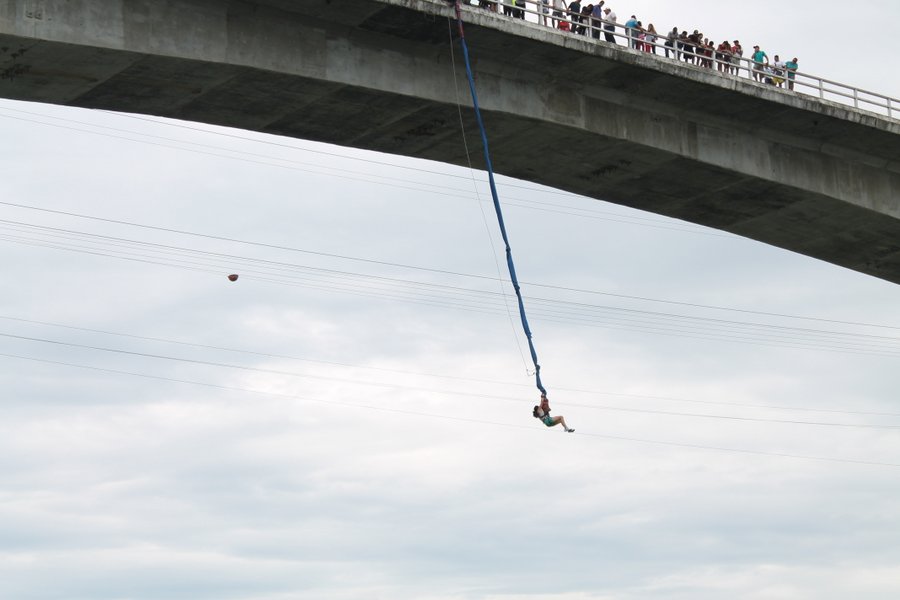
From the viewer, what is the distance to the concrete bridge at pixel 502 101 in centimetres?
2678

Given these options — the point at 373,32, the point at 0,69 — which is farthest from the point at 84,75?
the point at 373,32

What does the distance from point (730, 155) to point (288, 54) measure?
476 inches

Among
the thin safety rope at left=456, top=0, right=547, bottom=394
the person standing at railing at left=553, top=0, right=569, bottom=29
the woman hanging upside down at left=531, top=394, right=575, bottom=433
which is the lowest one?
the woman hanging upside down at left=531, top=394, right=575, bottom=433

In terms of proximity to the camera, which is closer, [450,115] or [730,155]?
[450,115]

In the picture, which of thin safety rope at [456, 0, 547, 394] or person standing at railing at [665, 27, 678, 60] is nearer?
thin safety rope at [456, 0, 547, 394]

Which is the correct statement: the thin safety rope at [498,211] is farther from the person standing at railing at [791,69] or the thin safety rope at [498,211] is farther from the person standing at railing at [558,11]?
the person standing at railing at [791,69]

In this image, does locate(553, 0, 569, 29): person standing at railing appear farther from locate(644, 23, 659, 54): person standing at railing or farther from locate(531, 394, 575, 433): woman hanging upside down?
locate(531, 394, 575, 433): woman hanging upside down

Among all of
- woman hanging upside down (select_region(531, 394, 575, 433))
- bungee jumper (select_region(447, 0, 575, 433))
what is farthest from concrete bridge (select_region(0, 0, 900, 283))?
woman hanging upside down (select_region(531, 394, 575, 433))

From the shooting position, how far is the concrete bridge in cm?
2678

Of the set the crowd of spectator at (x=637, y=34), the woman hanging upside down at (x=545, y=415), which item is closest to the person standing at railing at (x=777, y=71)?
the crowd of spectator at (x=637, y=34)

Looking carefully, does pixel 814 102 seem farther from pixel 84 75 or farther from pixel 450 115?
pixel 84 75

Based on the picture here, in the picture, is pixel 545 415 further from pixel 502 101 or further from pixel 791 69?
pixel 791 69

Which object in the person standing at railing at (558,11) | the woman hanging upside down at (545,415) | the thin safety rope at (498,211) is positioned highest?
the person standing at railing at (558,11)

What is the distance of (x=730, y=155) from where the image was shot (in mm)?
34938
